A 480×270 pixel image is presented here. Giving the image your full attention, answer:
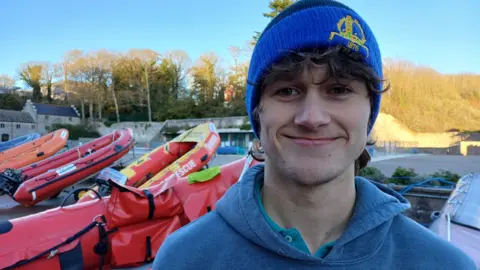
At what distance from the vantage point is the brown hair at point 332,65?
0.96 meters

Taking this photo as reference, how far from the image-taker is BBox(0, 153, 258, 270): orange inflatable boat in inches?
132

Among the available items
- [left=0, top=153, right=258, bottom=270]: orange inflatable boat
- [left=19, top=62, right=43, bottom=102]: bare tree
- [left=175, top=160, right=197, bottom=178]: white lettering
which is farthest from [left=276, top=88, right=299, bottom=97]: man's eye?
[left=19, top=62, right=43, bottom=102]: bare tree

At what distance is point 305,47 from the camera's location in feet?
3.26

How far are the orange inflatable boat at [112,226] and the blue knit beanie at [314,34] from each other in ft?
11.1

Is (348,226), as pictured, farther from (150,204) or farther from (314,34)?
(150,204)

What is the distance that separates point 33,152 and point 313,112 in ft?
45.0

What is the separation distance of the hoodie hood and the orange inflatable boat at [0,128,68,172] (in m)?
13.0

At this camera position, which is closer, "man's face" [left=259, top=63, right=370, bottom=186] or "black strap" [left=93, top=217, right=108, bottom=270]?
"man's face" [left=259, top=63, right=370, bottom=186]

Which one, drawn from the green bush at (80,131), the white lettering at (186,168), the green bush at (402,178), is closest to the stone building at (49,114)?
the green bush at (80,131)

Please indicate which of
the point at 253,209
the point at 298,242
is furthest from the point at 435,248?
the point at 253,209

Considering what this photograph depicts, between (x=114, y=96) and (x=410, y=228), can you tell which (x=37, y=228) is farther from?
(x=114, y=96)

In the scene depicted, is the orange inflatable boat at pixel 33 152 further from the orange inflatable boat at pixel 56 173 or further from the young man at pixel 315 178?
the young man at pixel 315 178

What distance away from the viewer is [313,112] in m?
0.94

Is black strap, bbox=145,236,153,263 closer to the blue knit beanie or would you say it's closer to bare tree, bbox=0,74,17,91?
the blue knit beanie
